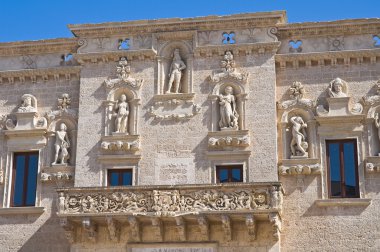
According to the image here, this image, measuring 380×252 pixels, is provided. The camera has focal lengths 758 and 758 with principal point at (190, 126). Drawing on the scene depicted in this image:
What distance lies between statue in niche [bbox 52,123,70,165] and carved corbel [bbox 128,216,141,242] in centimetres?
397

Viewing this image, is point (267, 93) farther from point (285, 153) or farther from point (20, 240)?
point (20, 240)

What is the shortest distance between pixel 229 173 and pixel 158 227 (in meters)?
3.16

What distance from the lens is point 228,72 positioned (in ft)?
89.0

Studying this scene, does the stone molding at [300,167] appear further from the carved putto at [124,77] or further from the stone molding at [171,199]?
the carved putto at [124,77]

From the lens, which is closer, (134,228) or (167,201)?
(167,201)

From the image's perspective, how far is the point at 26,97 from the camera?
28641 millimetres

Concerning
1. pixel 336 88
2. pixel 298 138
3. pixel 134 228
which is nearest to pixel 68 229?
pixel 134 228

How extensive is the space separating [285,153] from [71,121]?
800 centimetres

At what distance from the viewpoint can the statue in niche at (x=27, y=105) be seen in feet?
93.1

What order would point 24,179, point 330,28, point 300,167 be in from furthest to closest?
point 24,179 < point 330,28 < point 300,167

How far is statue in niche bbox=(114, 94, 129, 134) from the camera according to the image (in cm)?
2709

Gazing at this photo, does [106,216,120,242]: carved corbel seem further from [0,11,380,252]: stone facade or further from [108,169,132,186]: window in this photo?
[108,169,132,186]: window

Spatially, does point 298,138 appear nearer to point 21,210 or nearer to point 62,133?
point 62,133

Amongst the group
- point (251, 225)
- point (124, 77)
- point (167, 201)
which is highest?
point (124, 77)
